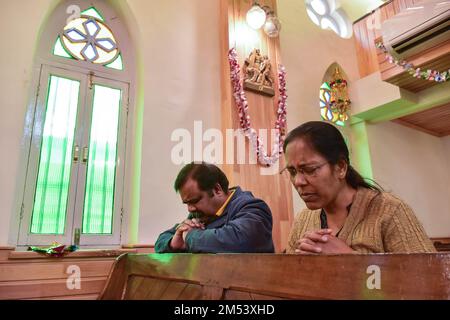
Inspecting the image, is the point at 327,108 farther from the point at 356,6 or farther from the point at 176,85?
the point at 176,85

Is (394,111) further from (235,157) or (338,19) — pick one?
(235,157)

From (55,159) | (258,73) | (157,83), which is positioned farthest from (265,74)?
(55,159)

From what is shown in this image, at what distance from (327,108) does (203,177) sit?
14.5ft

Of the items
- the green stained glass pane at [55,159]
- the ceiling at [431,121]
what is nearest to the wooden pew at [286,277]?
A: the green stained glass pane at [55,159]

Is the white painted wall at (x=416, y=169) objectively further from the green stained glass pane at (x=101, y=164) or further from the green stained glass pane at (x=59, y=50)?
the green stained glass pane at (x=59, y=50)

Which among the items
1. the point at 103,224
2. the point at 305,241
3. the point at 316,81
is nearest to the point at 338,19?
the point at 316,81

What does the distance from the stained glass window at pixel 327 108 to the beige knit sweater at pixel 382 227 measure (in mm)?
4586

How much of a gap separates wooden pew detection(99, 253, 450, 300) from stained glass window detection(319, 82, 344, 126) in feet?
15.9

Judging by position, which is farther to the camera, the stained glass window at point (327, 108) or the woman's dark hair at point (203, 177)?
the stained glass window at point (327, 108)

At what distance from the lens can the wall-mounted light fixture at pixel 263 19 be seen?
4551 millimetres

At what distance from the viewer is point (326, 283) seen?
0.77 m

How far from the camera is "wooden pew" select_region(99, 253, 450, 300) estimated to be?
0.62 m

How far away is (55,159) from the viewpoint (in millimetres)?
3152

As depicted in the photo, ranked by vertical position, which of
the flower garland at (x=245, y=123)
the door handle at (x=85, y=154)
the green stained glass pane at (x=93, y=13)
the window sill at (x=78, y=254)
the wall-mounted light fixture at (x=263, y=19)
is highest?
the wall-mounted light fixture at (x=263, y=19)
